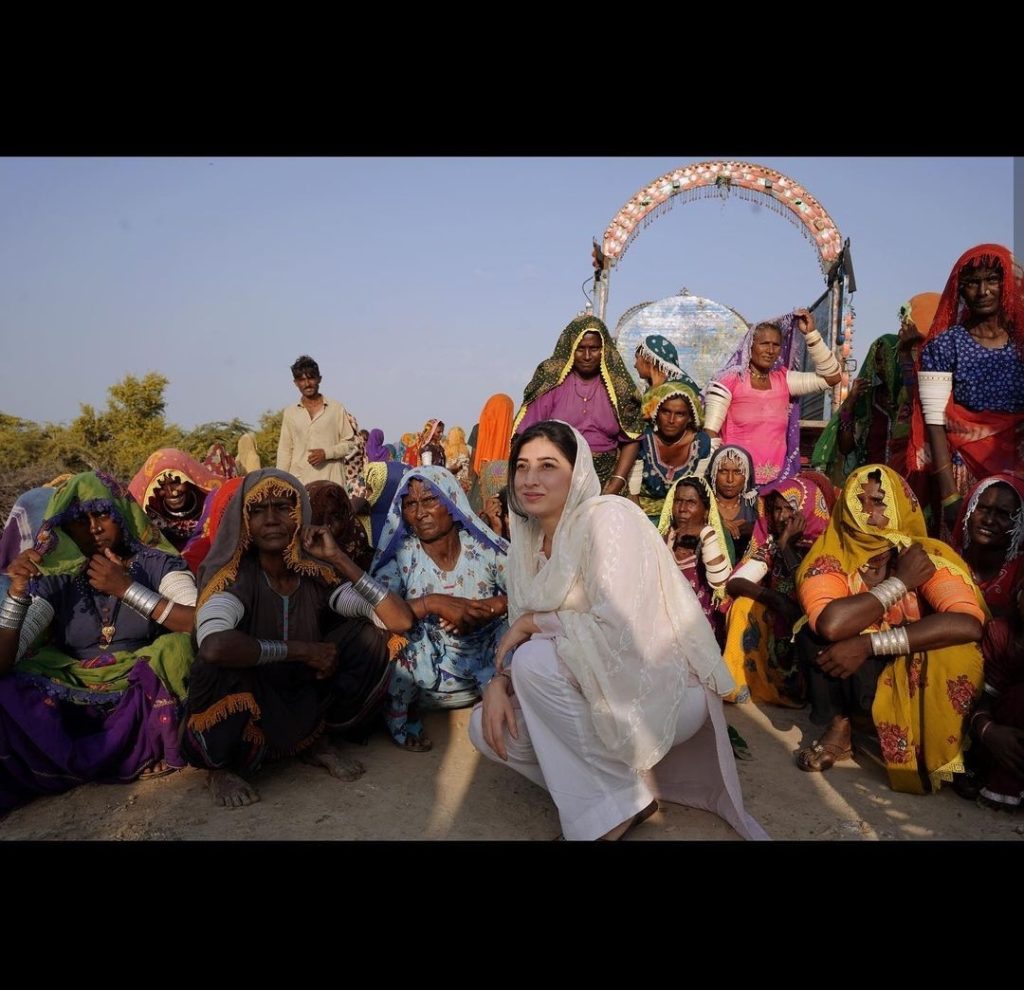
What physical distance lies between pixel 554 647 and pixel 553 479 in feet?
2.12

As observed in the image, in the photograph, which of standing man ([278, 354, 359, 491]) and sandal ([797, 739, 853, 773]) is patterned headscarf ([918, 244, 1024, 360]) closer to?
sandal ([797, 739, 853, 773])

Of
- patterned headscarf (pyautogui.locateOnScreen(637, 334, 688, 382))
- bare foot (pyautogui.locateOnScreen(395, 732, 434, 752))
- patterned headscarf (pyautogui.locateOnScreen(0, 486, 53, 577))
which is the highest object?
patterned headscarf (pyautogui.locateOnScreen(637, 334, 688, 382))

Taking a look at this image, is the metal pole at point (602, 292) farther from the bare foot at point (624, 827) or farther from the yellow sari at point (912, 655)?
the bare foot at point (624, 827)

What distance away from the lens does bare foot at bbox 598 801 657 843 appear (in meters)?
2.63

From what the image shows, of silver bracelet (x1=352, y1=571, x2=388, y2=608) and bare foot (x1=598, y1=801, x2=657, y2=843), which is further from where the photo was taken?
silver bracelet (x1=352, y1=571, x2=388, y2=608)

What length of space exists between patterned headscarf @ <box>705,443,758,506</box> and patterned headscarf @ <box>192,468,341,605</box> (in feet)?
9.45

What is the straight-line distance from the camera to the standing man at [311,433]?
23.2ft

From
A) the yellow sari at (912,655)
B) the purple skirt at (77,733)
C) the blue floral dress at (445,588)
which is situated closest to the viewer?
the purple skirt at (77,733)

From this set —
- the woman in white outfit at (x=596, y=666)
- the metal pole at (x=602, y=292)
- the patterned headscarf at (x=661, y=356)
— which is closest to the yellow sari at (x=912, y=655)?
the woman in white outfit at (x=596, y=666)

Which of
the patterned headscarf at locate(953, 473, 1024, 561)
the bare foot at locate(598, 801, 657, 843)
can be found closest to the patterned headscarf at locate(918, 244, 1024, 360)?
the patterned headscarf at locate(953, 473, 1024, 561)

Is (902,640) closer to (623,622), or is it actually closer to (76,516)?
(623,622)

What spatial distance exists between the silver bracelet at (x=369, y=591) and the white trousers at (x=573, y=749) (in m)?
1.02

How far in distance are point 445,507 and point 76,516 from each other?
5.82 ft

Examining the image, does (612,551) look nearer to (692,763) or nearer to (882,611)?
(692,763)
